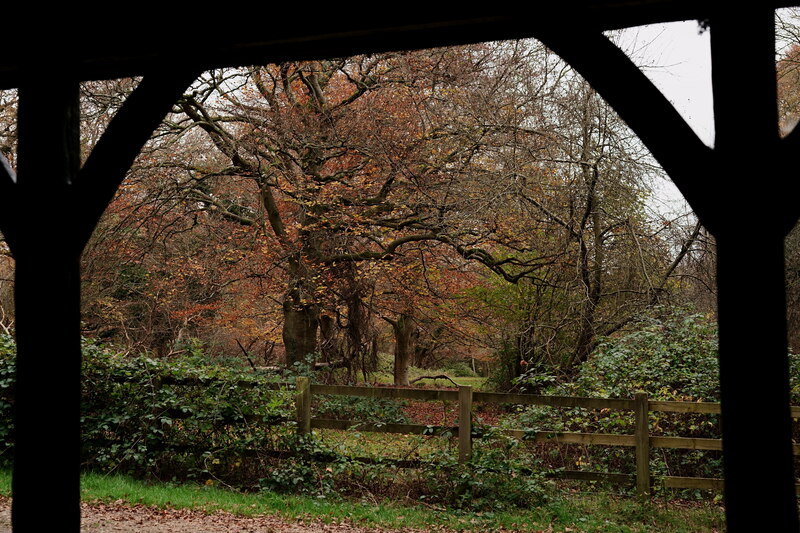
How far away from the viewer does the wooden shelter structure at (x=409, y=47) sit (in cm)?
228

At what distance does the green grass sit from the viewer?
6.01 m

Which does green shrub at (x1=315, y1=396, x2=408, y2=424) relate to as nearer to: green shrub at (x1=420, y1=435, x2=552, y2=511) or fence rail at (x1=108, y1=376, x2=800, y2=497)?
fence rail at (x1=108, y1=376, x2=800, y2=497)

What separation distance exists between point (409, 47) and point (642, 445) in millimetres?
5327

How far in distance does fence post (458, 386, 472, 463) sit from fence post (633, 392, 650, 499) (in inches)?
68.8

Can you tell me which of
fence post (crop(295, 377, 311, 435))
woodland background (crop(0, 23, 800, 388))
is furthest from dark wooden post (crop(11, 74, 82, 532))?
woodland background (crop(0, 23, 800, 388))

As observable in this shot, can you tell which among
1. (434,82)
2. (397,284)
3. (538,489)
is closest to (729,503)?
(538,489)

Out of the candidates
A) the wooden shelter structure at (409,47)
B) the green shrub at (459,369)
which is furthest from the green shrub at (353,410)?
the green shrub at (459,369)

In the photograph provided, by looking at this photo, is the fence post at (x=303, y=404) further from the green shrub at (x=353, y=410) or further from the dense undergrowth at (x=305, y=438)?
the green shrub at (x=353, y=410)

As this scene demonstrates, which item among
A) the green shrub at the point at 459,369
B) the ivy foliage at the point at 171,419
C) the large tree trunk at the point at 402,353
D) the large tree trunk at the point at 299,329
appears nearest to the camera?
the ivy foliage at the point at 171,419

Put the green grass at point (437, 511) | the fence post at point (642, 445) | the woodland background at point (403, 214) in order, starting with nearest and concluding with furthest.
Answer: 1. the green grass at point (437, 511)
2. the fence post at point (642, 445)
3. the woodland background at point (403, 214)

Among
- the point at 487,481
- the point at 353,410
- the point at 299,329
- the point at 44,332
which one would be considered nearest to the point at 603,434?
the point at 487,481

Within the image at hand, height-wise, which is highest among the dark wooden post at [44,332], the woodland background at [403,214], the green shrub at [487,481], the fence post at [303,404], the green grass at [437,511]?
the woodland background at [403,214]

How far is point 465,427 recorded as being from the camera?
23.0 feet

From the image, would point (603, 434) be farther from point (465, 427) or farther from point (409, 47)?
point (409, 47)
